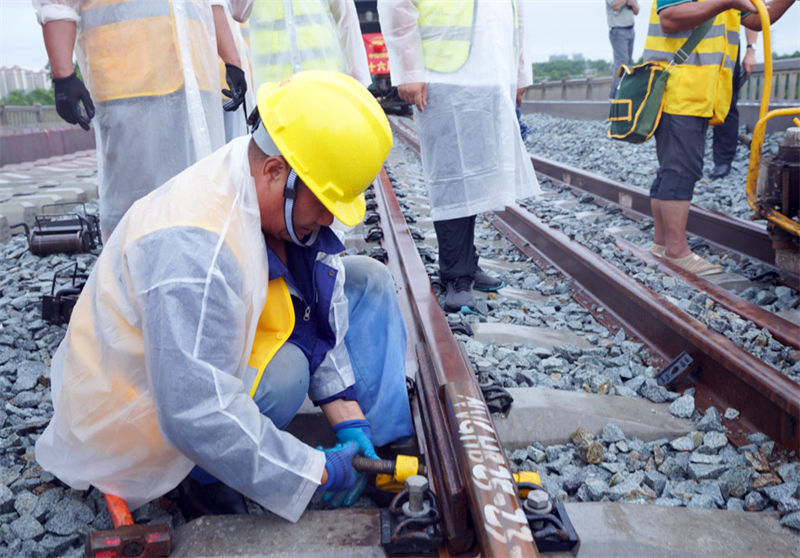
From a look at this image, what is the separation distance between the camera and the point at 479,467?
1.71 metres

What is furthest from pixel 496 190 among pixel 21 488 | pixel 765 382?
pixel 21 488

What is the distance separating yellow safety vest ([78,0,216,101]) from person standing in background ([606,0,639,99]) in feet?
27.8

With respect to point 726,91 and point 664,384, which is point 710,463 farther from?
point 726,91

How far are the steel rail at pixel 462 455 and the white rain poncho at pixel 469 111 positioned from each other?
43.0 inches

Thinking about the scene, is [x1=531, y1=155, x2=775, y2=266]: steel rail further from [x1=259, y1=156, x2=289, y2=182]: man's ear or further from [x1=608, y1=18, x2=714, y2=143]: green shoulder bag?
[x1=259, y1=156, x2=289, y2=182]: man's ear

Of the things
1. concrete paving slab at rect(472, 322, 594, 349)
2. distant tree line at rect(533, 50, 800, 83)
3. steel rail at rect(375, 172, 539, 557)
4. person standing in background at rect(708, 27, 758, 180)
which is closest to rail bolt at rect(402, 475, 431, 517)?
steel rail at rect(375, 172, 539, 557)

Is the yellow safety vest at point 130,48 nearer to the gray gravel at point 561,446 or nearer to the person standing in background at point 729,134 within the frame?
the gray gravel at point 561,446

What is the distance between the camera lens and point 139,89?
131 inches

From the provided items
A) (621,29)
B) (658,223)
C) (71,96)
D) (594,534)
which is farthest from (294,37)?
(621,29)

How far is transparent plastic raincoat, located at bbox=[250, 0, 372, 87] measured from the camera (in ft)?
14.9

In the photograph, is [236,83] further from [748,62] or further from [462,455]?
[748,62]

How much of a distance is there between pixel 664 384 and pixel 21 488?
7.14 feet

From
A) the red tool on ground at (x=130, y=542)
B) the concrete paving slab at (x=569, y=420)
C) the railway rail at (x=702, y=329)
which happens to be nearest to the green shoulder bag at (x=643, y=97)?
the railway rail at (x=702, y=329)

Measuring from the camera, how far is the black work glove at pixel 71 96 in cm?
327
